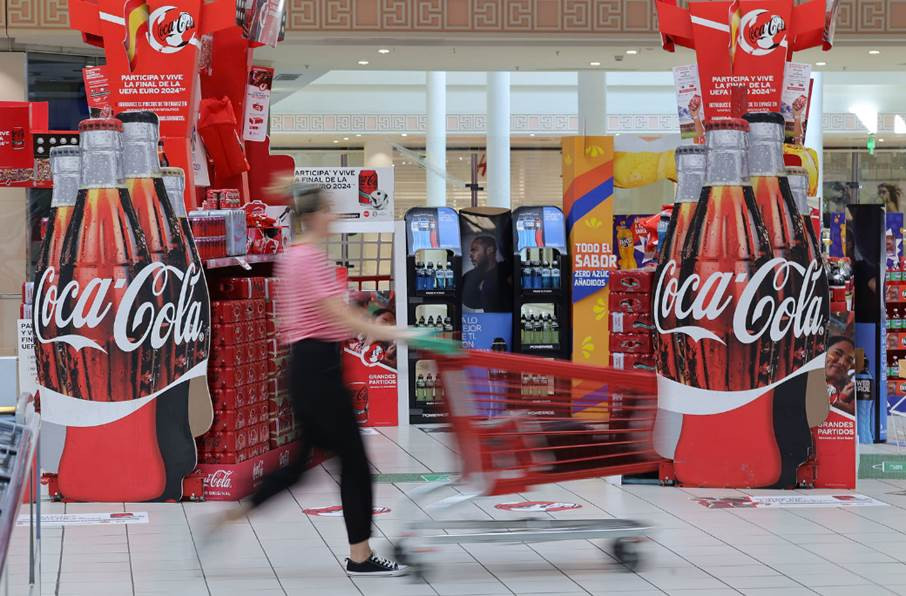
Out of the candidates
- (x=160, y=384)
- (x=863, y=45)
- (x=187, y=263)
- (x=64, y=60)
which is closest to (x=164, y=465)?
(x=160, y=384)

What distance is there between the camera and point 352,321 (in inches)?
193

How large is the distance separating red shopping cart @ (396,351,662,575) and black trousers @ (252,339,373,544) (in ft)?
0.96

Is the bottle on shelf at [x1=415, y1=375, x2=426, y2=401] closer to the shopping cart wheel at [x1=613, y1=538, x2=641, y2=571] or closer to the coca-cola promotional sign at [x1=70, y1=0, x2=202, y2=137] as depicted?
the coca-cola promotional sign at [x1=70, y1=0, x2=202, y2=137]

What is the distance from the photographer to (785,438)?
22.8ft

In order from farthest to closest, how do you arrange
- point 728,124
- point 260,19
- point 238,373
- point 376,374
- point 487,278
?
point 487,278 < point 376,374 < point 260,19 < point 238,373 < point 728,124

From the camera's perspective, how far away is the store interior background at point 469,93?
1373 cm

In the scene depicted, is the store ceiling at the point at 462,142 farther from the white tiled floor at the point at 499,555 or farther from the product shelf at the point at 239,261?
the white tiled floor at the point at 499,555

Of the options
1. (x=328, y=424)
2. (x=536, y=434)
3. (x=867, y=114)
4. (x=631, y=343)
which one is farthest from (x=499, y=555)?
(x=867, y=114)

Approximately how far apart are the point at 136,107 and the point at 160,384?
2.00m

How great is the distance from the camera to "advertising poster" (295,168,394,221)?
11.4 m

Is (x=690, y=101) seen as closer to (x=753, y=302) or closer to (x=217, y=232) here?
(x=753, y=302)

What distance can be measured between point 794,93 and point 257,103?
156 inches

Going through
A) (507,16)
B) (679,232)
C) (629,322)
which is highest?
(507,16)

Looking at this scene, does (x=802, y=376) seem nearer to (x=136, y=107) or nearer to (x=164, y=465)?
(x=164, y=465)
